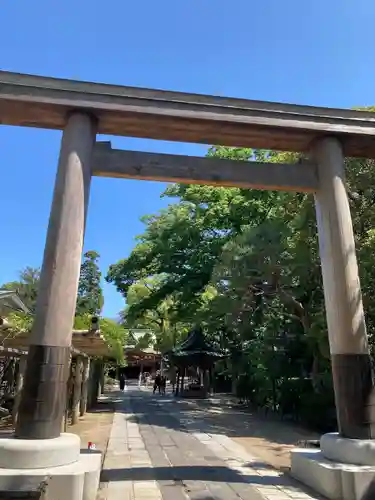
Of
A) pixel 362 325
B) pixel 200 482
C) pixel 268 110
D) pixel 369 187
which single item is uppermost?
pixel 369 187

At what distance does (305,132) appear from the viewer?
6711 millimetres

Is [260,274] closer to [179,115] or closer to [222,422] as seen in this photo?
[222,422]


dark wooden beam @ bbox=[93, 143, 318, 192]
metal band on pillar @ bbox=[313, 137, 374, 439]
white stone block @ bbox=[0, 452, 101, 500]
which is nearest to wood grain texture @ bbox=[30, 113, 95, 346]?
dark wooden beam @ bbox=[93, 143, 318, 192]

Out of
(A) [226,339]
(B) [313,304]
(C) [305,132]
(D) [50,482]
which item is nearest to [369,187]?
→ (B) [313,304]

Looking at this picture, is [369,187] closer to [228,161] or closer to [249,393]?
[228,161]

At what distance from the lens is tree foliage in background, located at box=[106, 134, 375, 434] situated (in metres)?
11.7

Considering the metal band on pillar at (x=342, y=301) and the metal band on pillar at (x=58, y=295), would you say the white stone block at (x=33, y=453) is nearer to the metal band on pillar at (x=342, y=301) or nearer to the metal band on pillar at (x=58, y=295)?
the metal band on pillar at (x=58, y=295)

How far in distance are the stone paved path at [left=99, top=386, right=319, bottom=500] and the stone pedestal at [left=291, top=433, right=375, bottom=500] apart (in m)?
0.24

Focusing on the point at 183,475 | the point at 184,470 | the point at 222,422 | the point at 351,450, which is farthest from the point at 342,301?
the point at 222,422

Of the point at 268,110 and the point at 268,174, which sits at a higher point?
the point at 268,110

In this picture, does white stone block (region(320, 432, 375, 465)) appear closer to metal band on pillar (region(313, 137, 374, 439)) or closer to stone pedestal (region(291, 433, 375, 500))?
stone pedestal (region(291, 433, 375, 500))

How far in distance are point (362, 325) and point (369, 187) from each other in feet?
21.3

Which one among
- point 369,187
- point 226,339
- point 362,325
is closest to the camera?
point 362,325

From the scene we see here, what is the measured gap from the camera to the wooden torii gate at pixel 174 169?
5.21 meters
